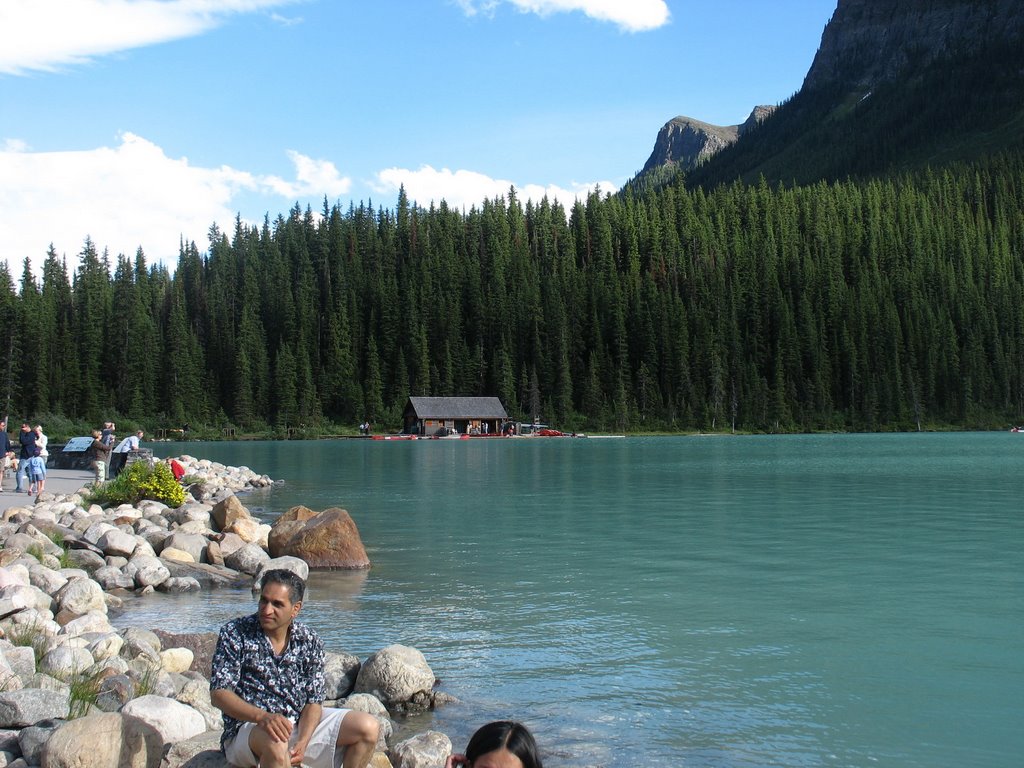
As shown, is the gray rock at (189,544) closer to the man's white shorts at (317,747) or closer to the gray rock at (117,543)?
the gray rock at (117,543)

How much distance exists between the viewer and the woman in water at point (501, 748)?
12.8 ft

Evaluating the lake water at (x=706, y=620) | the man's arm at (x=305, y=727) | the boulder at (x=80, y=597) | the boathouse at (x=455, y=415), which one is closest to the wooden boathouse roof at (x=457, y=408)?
the boathouse at (x=455, y=415)

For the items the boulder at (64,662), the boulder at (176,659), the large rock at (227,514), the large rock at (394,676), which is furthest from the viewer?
the large rock at (227,514)

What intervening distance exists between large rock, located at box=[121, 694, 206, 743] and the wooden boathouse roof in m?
104

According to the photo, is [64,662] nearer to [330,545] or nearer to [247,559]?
Answer: [247,559]

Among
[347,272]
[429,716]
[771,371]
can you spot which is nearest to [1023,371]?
[771,371]

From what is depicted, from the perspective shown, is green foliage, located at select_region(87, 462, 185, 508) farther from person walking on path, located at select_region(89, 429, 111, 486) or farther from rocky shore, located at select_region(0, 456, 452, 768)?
rocky shore, located at select_region(0, 456, 452, 768)

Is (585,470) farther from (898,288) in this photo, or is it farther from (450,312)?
(898,288)

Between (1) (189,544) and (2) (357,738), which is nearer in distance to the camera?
(2) (357,738)

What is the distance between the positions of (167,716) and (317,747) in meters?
1.94

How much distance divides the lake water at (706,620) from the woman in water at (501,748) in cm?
546

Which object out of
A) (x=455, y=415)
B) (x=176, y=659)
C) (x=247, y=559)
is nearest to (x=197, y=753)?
(x=176, y=659)

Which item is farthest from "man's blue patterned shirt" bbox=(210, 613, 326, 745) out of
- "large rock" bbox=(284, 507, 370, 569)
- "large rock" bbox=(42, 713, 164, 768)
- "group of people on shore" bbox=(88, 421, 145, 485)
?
"group of people on shore" bbox=(88, 421, 145, 485)

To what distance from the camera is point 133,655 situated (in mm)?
10828
